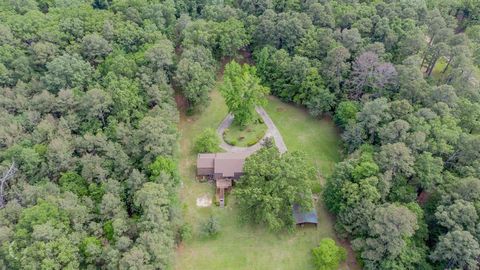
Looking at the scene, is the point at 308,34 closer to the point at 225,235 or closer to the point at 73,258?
the point at 225,235

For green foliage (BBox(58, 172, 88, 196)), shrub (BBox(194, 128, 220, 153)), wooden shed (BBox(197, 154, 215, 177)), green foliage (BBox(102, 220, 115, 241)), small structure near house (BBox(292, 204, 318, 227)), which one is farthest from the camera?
shrub (BBox(194, 128, 220, 153))

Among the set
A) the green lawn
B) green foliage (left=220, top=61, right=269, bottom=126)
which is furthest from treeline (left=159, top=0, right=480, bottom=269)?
the green lawn

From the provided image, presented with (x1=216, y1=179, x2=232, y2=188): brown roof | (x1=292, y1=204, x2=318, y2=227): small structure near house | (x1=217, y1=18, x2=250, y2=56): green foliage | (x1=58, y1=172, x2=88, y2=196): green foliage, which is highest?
(x1=217, y1=18, x2=250, y2=56): green foliage

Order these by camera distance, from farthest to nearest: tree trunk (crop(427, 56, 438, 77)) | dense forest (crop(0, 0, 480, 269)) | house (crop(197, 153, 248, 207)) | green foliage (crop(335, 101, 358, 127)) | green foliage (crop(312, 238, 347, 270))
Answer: tree trunk (crop(427, 56, 438, 77)) < green foliage (crop(335, 101, 358, 127)) < house (crop(197, 153, 248, 207)) < green foliage (crop(312, 238, 347, 270)) < dense forest (crop(0, 0, 480, 269))

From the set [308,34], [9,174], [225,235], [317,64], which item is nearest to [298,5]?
[308,34]

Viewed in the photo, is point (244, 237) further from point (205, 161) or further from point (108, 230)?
point (108, 230)

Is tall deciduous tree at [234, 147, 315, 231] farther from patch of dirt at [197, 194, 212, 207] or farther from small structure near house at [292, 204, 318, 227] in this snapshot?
patch of dirt at [197, 194, 212, 207]

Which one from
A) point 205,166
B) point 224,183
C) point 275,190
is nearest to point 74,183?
point 205,166
